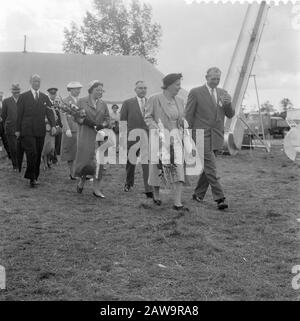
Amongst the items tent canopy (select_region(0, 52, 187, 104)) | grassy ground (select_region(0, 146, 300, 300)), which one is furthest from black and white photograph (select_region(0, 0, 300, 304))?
tent canopy (select_region(0, 52, 187, 104))

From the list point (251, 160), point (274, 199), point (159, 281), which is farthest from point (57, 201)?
point (251, 160)

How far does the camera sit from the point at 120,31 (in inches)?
1079

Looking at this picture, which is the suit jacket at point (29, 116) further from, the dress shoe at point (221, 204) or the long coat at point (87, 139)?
the dress shoe at point (221, 204)

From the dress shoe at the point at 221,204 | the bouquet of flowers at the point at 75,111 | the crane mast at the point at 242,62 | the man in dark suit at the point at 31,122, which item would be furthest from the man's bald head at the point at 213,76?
the crane mast at the point at 242,62

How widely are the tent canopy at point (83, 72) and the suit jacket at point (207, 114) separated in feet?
52.5

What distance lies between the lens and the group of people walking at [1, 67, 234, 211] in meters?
7.30

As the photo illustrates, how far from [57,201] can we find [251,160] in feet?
29.8

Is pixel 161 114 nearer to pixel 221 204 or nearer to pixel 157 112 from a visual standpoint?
pixel 157 112

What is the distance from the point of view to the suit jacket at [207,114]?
7.65 m

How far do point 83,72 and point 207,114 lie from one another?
1720cm
